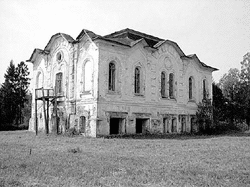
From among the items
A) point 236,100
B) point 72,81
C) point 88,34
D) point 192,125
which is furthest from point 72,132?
point 236,100

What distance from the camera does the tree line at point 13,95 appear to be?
3959cm

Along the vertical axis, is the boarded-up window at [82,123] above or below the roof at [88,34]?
Result: below

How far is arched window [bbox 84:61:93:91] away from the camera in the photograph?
22.3m

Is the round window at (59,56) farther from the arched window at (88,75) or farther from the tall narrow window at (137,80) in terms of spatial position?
the tall narrow window at (137,80)

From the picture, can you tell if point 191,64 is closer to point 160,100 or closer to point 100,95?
point 160,100

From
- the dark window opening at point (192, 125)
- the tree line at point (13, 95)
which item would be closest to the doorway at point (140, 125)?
the dark window opening at point (192, 125)

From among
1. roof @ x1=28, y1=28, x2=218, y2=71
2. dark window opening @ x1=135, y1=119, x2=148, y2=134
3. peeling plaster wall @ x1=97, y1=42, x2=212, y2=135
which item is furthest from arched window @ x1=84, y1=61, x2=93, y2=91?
dark window opening @ x1=135, y1=119, x2=148, y2=134

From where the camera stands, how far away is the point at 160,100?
25.8 meters

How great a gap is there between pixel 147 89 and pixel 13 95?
24.4 meters

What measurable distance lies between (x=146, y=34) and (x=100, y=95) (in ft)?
29.9

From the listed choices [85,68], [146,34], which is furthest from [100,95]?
[146,34]

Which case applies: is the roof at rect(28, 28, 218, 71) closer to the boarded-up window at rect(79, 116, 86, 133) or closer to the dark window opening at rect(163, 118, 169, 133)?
the boarded-up window at rect(79, 116, 86, 133)

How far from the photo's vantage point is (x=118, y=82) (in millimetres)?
22719

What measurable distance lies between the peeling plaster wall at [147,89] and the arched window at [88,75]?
45.4 inches
